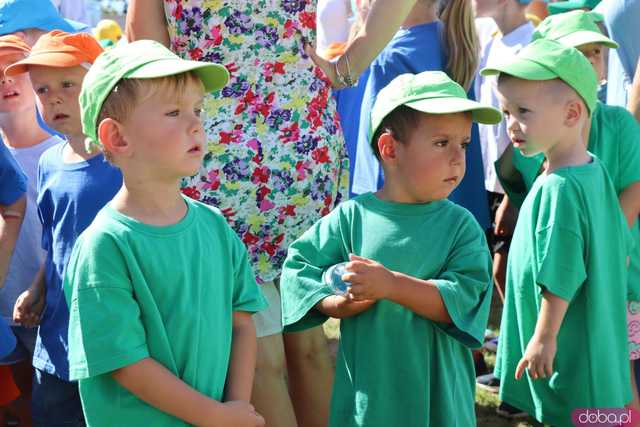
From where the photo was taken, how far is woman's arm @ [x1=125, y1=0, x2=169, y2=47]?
3268 millimetres

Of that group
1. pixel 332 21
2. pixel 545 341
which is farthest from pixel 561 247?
pixel 332 21

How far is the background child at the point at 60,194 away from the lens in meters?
3.27

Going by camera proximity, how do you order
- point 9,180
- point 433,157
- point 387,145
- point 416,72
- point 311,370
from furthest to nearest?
point 416,72 → point 9,180 → point 311,370 → point 387,145 → point 433,157

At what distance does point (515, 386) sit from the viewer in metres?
3.51

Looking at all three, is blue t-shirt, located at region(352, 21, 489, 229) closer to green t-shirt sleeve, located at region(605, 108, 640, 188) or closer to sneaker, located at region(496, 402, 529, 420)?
green t-shirt sleeve, located at region(605, 108, 640, 188)

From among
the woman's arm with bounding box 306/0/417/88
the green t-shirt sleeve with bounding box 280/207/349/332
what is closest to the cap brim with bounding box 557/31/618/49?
the woman's arm with bounding box 306/0/417/88

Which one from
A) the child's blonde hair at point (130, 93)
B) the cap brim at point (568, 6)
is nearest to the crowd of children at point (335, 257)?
the child's blonde hair at point (130, 93)

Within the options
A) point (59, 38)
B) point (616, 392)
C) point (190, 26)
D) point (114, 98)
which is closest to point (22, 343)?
point (59, 38)

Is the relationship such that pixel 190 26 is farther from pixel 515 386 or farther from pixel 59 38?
pixel 515 386

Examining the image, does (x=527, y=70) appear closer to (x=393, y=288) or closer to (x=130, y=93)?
(x=393, y=288)

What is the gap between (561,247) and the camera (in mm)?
3240

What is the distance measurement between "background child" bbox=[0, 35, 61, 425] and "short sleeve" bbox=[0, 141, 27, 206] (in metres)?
0.27

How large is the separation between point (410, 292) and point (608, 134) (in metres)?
1.68

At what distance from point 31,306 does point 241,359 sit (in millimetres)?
1253
